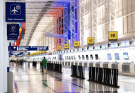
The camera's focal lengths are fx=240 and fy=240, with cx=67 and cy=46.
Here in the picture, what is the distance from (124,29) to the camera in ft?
73.9

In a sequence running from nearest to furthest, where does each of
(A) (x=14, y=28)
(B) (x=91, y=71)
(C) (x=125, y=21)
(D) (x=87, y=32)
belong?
1. (A) (x=14, y=28)
2. (B) (x=91, y=71)
3. (C) (x=125, y=21)
4. (D) (x=87, y=32)

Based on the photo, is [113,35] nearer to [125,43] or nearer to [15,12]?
[125,43]

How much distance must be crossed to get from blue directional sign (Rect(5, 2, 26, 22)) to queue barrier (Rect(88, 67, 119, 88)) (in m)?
6.02

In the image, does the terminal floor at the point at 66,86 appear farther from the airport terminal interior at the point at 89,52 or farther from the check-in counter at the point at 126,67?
the check-in counter at the point at 126,67

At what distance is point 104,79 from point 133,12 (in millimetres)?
8614

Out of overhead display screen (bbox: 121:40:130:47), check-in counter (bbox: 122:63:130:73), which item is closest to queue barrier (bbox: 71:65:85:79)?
check-in counter (bbox: 122:63:130:73)

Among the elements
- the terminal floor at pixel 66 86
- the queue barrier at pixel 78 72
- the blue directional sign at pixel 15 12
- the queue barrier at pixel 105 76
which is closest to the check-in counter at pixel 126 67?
the terminal floor at pixel 66 86

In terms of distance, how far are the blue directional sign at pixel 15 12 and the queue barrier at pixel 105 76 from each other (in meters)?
6.02

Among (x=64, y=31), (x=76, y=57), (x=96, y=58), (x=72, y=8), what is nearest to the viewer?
(x=96, y=58)

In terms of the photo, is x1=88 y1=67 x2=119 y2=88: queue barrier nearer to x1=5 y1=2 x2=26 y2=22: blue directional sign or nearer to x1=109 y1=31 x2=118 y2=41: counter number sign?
x1=5 y1=2 x2=26 y2=22: blue directional sign

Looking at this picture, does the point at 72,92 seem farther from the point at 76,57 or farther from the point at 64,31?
the point at 64,31

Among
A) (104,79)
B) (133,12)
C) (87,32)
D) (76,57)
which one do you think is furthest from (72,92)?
(76,57)

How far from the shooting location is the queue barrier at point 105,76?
1357cm

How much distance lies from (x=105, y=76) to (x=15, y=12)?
22.4ft
